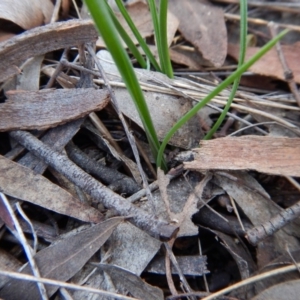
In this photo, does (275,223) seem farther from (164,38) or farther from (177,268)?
(164,38)

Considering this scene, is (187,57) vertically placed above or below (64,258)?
above

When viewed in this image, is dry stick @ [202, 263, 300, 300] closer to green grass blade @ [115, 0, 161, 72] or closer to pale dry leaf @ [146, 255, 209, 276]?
pale dry leaf @ [146, 255, 209, 276]

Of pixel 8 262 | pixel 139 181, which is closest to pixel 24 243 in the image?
pixel 8 262

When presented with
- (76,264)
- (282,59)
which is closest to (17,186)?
(76,264)

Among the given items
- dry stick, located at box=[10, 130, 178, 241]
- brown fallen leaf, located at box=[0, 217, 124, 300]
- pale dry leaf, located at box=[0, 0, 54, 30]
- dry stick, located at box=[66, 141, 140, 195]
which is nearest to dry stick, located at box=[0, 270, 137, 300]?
brown fallen leaf, located at box=[0, 217, 124, 300]

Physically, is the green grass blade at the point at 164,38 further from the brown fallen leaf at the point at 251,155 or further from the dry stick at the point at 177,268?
the dry stick at the point at 177,268

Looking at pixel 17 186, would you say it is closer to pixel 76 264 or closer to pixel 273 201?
pixel 76 264
